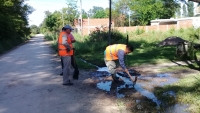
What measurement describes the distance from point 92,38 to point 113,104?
56.4 feet

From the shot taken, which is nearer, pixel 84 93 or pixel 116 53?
pixel 84 93

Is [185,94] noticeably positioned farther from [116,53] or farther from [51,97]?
[51,97]

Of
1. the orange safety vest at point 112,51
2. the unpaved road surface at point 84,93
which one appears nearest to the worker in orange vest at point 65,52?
the unpaved road surface at point 84,93

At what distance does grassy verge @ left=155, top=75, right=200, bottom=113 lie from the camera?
5351 millimetres

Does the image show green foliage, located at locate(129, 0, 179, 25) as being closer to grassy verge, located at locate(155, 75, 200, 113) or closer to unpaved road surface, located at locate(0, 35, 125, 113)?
unpaved road surface, located at locate(0, 35, 125, 113)

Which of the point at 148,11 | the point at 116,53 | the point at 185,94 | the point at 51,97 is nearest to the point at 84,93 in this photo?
the point at 51,97

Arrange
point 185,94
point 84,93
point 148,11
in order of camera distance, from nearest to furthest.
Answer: point 185,94 → point 84,93 → point 148,11

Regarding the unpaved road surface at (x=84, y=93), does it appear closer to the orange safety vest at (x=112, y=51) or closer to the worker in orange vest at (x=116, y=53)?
the worker in orange vest at (x=116, y=53)

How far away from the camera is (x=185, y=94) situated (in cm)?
603

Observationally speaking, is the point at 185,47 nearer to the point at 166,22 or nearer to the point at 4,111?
the point at 4,111

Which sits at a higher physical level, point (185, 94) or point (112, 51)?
point (112, 51)

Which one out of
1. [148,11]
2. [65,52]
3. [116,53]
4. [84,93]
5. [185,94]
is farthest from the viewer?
[148,11]

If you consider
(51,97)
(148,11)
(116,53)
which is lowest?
(51,97)

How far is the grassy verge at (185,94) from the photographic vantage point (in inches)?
211
